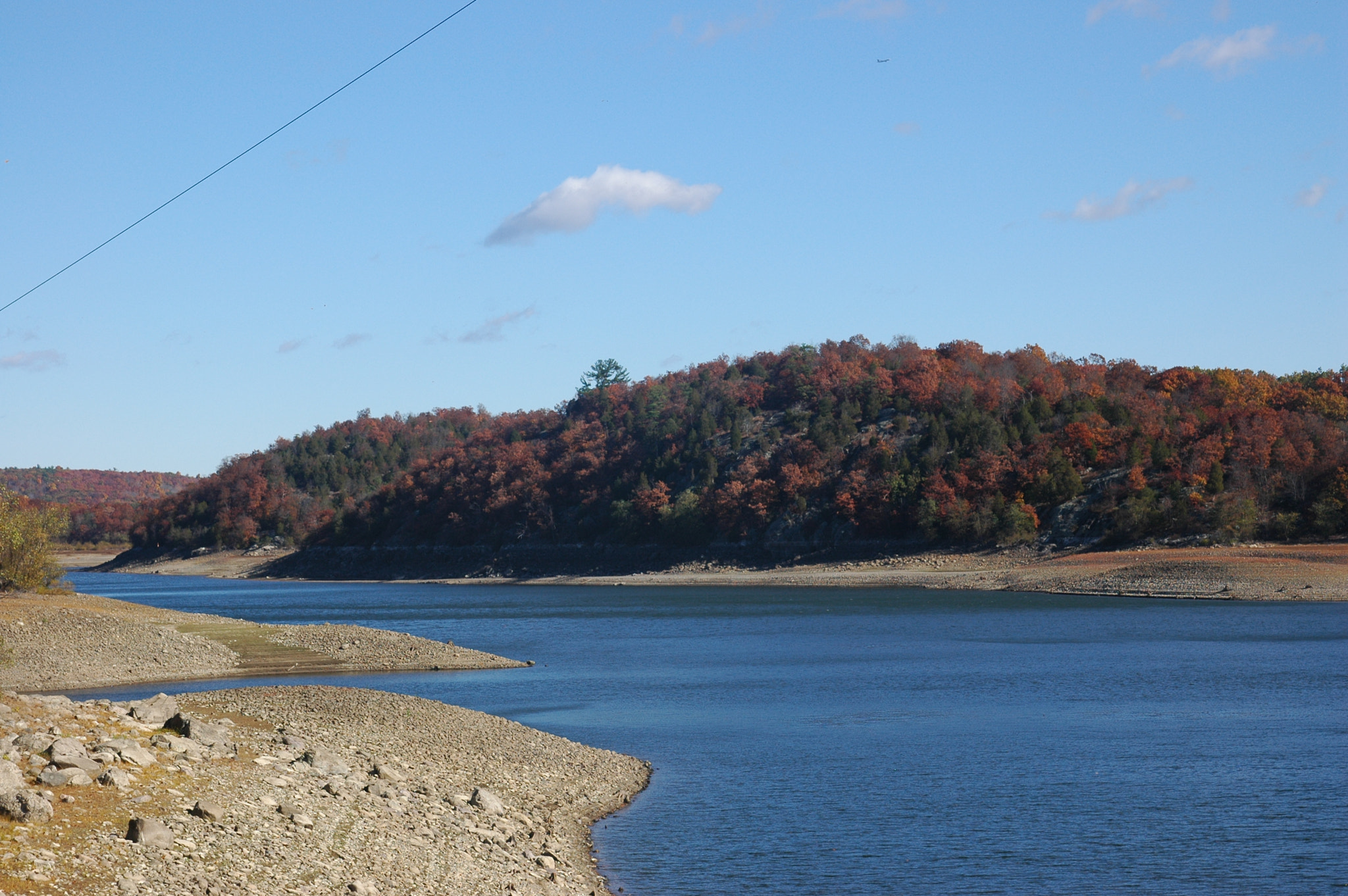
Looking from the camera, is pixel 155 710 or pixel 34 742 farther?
pixel 155 710

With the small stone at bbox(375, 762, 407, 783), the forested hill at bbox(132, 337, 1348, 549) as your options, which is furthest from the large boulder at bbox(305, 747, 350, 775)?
the forested hill at bbox(132, 337, 1348, 549)

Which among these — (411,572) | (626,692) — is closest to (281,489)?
(411,572)

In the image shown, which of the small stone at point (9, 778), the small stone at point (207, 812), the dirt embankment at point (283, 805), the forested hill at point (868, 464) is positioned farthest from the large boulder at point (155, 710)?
the forested hill at point (868, 464)

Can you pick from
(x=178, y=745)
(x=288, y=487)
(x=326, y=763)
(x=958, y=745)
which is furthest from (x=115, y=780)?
(x=288, y=487)

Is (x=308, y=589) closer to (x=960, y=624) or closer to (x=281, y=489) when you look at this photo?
(x=281, y=489)

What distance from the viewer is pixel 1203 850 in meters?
16.2

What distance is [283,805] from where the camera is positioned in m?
14.4

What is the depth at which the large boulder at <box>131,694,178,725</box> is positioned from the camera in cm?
1817

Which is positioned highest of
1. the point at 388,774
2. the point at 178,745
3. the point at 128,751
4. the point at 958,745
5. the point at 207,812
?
the point at 128,751

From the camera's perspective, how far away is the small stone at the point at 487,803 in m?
16.9

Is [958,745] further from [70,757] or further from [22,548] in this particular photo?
[22,548]

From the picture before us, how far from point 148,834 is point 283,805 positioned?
2548mm

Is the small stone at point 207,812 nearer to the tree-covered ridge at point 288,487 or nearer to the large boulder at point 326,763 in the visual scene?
the large boulder at point 326,763

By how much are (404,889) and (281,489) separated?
168 meters
